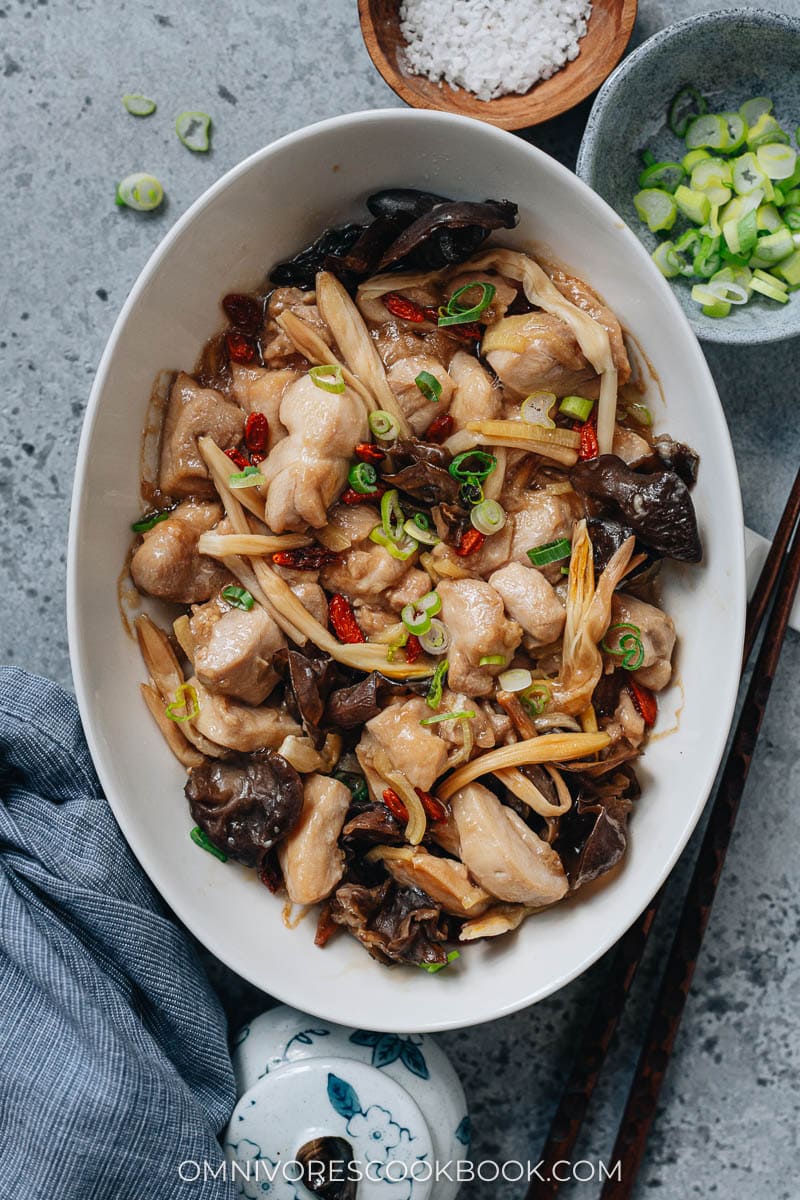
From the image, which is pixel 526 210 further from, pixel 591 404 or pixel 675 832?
pixel 675 832

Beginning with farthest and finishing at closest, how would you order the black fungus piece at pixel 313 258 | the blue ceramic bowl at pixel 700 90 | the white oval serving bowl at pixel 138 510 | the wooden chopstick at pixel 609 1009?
1. the wooden chopstick at pixel 609 1009
2. the blue ceramic bowl at pixel 700 90
3. the black fungus piece at pixel 313 258
4. the white oval serving bowl at pixel 138 510

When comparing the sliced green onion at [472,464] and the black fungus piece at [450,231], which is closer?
the black fungus piece at [450,231]

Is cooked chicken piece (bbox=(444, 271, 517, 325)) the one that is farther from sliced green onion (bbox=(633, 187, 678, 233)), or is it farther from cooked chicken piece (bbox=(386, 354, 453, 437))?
sliced green onion (bbox=(633, 187, 678, 233))

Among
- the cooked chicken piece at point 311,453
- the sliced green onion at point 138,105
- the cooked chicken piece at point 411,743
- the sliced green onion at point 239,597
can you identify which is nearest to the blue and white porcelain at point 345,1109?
the cooked chicken piece at point 411,743

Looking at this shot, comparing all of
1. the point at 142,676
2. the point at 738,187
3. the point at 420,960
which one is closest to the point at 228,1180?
the point at 420,960

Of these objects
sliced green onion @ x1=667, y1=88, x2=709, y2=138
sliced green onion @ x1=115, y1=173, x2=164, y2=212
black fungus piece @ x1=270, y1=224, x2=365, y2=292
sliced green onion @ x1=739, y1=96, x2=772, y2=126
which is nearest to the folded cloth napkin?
black fungus piece @ x1=270, y1=224, x2=365, y2=292

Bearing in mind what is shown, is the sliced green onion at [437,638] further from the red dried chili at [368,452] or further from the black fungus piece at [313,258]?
the black fungus piece at [313,258]
